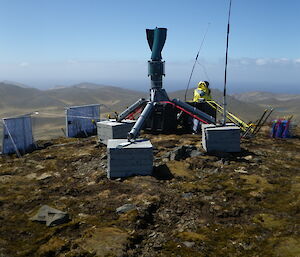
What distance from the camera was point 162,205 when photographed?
36.5 ft

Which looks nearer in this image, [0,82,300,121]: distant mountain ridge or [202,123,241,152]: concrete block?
[202,123,241,152]: concrete block

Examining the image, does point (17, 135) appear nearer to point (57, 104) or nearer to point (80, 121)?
point (80, 121)

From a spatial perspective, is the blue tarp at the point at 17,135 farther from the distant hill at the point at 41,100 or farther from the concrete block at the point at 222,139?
the distant hill at the point at 41,100

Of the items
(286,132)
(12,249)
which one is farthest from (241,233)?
(286,132)

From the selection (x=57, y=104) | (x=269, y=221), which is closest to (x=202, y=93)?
(x=269, y=221)

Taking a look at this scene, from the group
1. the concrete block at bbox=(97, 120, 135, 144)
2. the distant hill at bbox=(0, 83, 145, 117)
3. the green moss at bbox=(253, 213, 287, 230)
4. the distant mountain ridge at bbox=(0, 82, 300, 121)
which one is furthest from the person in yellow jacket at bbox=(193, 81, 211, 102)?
the distant hill at bbox=(0, 83, 145, 117)

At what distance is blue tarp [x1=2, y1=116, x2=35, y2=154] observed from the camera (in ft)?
67.8

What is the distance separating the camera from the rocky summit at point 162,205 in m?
8.53

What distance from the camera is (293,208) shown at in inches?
422

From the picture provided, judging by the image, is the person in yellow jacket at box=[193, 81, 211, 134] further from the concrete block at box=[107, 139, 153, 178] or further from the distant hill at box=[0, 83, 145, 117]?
the distant hill at box=[0, 83, 145, 117]

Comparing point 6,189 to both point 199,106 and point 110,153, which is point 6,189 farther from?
point 199,106

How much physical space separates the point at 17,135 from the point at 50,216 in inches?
508

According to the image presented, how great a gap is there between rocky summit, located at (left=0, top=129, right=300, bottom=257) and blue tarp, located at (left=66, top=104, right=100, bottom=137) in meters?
7.98

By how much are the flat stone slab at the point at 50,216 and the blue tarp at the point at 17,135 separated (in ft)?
35.2
